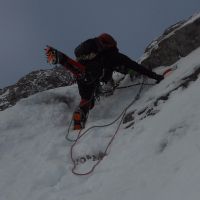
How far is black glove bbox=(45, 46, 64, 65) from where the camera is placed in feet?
33.1

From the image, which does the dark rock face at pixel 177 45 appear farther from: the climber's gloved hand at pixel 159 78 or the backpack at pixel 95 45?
the backpack at pixel 95 45

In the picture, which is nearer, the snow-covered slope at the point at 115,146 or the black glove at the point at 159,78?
the snow-covered slope at the point at 115,146

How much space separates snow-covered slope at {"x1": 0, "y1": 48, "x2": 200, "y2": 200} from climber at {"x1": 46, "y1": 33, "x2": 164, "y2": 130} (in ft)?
1.15

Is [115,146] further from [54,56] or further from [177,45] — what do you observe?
[177,45]

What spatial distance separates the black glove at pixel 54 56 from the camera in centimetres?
1008

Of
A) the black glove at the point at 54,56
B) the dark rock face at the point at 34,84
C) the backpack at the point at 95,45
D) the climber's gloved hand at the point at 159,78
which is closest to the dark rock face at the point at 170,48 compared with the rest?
the dark rock face at the point at 34,84

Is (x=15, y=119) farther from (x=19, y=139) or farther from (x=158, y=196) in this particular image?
(x=158, y=196)

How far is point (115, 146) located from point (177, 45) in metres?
3.59

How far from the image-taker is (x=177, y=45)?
10617 mm

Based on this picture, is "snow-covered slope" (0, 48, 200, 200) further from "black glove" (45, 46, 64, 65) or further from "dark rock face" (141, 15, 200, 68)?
"black glove" (45, 46, 64, 65)

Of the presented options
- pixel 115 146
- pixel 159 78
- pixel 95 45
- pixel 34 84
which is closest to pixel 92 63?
pixel 95 45

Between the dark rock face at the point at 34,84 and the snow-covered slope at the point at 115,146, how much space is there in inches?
89.6

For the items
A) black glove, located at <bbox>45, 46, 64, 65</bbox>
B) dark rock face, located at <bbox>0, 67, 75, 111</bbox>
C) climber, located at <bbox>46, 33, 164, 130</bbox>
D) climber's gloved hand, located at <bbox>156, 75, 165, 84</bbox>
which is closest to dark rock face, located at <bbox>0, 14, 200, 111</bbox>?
dark rock face, located at <bbox>0, 67, 75, 111</bbox>

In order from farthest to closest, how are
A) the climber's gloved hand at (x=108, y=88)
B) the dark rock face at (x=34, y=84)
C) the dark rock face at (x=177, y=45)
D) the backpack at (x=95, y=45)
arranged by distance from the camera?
1. the dark rock face at (x=34, y=84)
2. the climber's gloved hand at (x=108, y=88)
3. the dark rock face at (x=177, y=45)
4. the backpack at (x=95, y=45)
